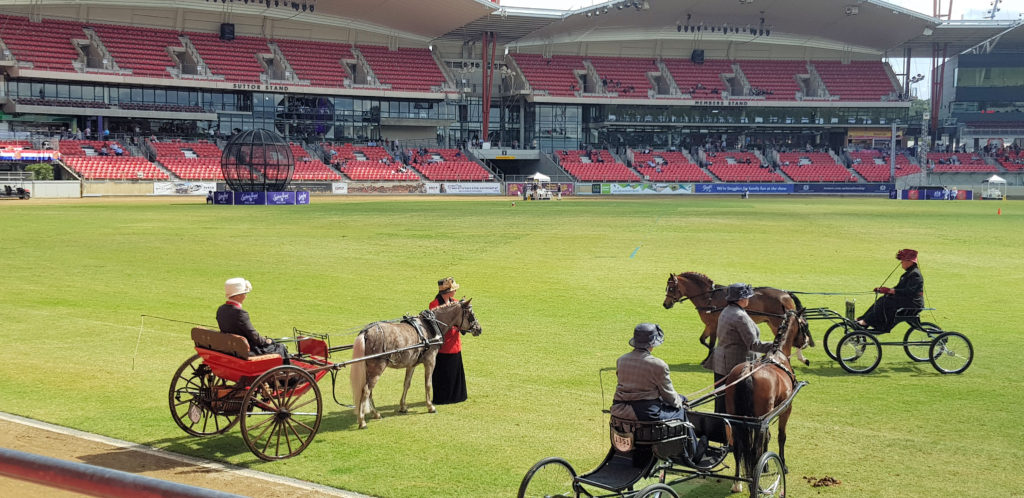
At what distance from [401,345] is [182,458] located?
256 centimetres

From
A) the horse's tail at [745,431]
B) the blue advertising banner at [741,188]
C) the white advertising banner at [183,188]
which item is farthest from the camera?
the blue advertising banner at [741,188]

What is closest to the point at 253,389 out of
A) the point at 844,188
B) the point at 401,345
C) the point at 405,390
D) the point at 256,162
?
the point at 401,345

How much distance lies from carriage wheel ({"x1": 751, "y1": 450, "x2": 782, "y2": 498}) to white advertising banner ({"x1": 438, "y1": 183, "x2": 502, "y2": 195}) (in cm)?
6922

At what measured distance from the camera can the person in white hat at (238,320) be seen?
9125mm

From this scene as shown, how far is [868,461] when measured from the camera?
355 inches

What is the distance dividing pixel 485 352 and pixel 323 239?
19.3m

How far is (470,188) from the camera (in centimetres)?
7731

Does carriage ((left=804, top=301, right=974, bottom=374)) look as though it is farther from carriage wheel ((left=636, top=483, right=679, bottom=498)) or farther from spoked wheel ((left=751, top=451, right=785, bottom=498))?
carriage wheel ((left=636, top=483, right=679, bottom=498))

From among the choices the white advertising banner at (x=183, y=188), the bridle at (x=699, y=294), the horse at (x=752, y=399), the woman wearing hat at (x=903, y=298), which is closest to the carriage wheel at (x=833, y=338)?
the woman wearing hat at (x=903, y=298)

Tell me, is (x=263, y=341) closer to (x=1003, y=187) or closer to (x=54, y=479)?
(x=54, y=479)

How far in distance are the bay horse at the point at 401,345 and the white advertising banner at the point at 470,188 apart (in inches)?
2594

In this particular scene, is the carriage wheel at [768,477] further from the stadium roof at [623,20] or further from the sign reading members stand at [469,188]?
the stadium roof at [623,20]

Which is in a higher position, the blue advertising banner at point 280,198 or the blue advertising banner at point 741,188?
the blue advertising banner at point 741,188

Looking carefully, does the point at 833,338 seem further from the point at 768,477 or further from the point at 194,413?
the point at 194,413
